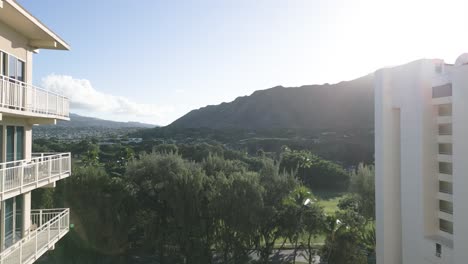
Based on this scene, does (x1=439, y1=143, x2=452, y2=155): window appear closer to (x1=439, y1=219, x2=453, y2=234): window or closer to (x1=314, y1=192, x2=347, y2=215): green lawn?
(x1=439, y1=219, x2=453, y2=234): window

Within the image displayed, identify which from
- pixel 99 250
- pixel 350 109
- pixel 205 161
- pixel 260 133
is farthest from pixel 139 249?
pixel 350 109

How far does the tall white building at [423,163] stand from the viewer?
10391mm

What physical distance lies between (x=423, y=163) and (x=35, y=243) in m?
11.8

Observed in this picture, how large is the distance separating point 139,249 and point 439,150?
54.2 feet

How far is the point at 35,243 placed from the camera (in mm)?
10875

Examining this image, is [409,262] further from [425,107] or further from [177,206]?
[177,206]

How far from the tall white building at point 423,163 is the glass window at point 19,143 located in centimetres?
1239

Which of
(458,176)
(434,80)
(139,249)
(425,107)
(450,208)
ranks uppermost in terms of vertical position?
(434,80)

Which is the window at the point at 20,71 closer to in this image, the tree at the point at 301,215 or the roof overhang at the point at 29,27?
the roof overhang at the point at 29,27

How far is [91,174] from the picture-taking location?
817 inches

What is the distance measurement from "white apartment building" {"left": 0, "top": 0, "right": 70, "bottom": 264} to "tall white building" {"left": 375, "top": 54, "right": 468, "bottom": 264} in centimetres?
1138

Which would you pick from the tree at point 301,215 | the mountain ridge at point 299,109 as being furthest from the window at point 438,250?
the mountain ridge at point 299,109

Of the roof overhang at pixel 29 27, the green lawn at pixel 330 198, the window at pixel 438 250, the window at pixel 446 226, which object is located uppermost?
the roof overhang at pixel 29 27

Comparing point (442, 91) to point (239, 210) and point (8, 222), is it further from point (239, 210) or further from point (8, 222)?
point (8, 222)
